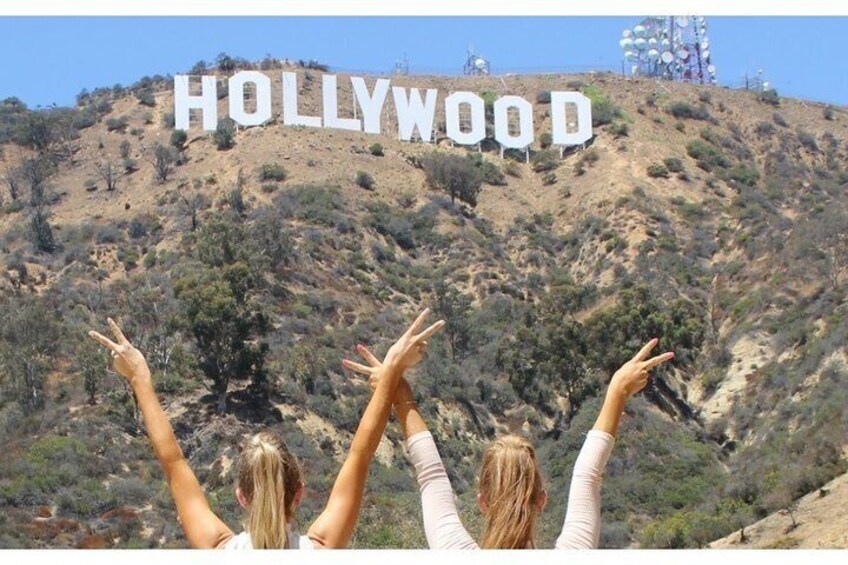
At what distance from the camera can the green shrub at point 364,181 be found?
6694 cm

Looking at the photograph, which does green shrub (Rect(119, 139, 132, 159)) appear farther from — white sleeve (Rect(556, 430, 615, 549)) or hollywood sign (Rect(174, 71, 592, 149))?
white sleeve (Rect(556, 430, 615, 549))

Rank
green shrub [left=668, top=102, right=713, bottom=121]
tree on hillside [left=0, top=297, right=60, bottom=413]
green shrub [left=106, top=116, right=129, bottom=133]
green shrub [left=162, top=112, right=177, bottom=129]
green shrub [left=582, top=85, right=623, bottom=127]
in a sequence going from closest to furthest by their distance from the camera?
tree on hillside [left=0, top=297, right=60, bottom=413], green shrub [left=162, top=112, right=177, bottom=129], green shrub [left=106, top=116, right=129, bottom=133], green shrub [left=582, top=85, right=623, bottom=127], green shrub [left=668, top=102, right=713, bottom=121]

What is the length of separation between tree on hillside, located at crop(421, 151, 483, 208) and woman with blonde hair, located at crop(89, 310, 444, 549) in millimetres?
63762

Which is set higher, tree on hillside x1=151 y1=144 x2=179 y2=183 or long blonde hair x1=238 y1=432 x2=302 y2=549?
tree on hillside x1=151 y1=144 x2=179 y2=183

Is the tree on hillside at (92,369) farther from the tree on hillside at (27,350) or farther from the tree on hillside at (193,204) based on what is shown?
the tree on hillside at (193,204)

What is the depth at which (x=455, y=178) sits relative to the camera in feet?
224

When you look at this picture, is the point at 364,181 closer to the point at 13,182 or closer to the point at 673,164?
the point at 673,164

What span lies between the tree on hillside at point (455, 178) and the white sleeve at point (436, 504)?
210ft

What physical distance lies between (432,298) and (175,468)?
52887mm

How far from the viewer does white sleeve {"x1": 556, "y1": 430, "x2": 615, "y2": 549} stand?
4.13m

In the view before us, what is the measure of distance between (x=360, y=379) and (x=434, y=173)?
23133mm

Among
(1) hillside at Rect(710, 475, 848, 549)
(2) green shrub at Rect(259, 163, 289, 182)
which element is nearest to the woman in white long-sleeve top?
(1) hillside at Rect(710, 475, 848, 549)

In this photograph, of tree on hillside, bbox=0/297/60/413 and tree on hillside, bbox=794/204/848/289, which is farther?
tree on hillside, bbox=794/204/848/289

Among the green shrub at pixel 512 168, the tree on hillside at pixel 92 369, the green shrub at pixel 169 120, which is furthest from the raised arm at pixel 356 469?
the green shrub at pixel 169 120
